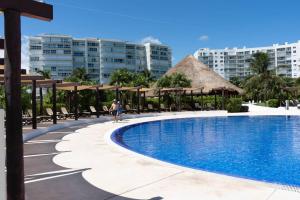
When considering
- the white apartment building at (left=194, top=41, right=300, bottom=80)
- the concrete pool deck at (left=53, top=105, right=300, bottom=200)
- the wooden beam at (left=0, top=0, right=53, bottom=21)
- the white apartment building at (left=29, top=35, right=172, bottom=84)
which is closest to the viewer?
the wooden beam at (left=0, top=0, right=53, bottom=21)

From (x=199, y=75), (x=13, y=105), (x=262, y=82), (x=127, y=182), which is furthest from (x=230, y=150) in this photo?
(x=262, y=82)

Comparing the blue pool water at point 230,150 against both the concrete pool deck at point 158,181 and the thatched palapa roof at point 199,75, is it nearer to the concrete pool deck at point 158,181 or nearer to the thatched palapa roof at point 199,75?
the concrete pool deck at point 158,181

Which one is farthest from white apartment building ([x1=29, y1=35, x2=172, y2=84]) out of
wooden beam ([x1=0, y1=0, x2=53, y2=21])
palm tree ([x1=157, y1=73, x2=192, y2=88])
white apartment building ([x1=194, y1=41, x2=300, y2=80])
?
wooden beam ([x1=0, y1=0, x2=53, y2=21])

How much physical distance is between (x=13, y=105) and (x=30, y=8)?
45.0 inches

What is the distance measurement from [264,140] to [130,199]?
11322mm

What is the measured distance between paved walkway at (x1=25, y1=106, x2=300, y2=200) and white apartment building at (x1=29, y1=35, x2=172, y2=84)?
98303mm

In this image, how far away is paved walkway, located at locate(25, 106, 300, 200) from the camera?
5305mm

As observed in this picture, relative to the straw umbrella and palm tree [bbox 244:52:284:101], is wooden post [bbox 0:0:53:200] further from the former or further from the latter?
palm tree [bbox 244:52:284:101]

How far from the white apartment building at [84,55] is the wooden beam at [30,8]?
10172 centimetres

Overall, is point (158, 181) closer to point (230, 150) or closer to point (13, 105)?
point (13, 105)

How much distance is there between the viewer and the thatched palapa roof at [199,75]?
47.6 m

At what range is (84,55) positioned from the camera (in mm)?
112312

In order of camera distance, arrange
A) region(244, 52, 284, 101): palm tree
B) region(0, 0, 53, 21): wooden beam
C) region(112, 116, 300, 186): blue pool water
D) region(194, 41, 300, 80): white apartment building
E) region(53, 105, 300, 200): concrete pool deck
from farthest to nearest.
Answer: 1. region(194, 41, 300, 80): white apartment building
2. region(244, 52, 284, 101): palm tree
3. region(112, 116, 300, 186): blue pool water
4. region(53, 105, 300, 200): concrete pool deck
5. region(0, 0, 53, 21): wooden beam

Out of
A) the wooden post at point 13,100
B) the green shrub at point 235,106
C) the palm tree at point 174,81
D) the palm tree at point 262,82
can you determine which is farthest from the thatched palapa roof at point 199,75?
the wooden post at point 13,100
